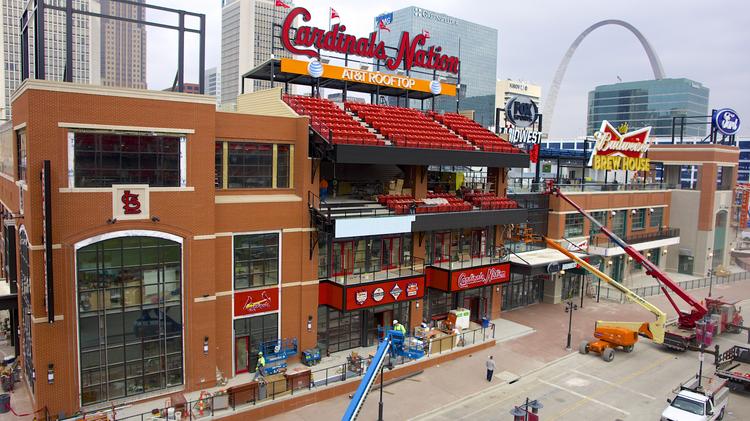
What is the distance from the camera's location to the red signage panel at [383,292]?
28953 mm

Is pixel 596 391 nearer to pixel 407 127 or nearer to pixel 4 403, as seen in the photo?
pixel 407 127

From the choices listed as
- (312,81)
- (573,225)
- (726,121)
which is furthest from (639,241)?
(312,81)

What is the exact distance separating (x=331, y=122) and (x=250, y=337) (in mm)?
13116

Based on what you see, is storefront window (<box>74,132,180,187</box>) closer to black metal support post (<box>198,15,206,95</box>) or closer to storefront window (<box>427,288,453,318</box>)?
black metal support post (<box>198,15,206,95</box>)

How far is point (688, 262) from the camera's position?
200 ft

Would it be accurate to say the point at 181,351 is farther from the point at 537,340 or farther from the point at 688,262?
the point at 688,262

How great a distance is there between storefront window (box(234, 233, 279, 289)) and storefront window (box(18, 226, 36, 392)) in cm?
882

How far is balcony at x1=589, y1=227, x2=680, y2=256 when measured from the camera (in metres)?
47.6

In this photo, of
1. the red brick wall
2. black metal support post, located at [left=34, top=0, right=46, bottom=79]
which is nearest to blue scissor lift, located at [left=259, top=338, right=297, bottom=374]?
the red brick wall

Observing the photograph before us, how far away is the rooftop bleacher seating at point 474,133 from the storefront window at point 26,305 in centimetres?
2736

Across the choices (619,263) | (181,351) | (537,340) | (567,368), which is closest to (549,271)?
(537,340)

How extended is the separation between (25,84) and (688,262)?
63677 mm

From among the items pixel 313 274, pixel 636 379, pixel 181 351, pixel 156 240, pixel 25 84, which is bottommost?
pixel 636 379

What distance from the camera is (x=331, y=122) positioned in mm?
32312
